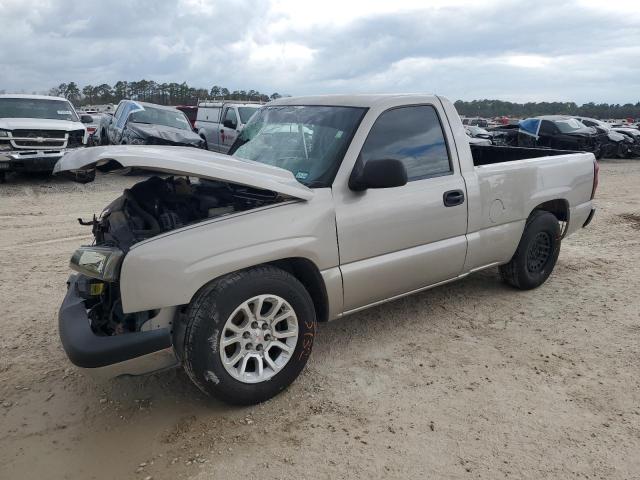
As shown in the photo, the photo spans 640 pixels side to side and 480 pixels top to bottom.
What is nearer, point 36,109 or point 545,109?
point 36,109

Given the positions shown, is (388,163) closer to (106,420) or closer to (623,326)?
(106,420)

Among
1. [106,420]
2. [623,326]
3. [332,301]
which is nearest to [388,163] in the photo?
[332,301]

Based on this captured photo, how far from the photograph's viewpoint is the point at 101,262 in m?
2.79

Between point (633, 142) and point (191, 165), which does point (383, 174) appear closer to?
point (191, 165)

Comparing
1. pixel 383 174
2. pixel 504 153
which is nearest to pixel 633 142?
pixel 504 153

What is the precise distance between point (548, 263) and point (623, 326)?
1030mm

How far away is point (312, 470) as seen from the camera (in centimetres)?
257

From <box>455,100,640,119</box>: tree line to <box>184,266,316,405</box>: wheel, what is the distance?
60.9 metres

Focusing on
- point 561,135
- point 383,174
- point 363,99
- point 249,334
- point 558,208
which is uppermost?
point 363,99

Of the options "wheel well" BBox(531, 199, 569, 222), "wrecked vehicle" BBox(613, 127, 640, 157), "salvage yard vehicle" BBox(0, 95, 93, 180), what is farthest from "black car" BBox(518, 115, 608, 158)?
"salvage yard vehicle" BBox(0, 95, 93, 180)

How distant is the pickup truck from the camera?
2.76m

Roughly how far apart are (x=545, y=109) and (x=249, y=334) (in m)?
74.4

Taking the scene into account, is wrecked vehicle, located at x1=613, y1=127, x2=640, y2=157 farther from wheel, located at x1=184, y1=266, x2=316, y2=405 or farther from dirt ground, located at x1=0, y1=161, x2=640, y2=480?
wheel, located at x1=184, y1=266, x2=316, y2=405

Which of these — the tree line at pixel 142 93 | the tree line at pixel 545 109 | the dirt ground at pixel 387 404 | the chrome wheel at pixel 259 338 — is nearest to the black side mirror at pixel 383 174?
the chrome wheel at pixel 259 338
